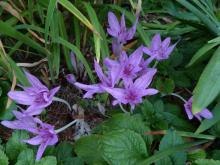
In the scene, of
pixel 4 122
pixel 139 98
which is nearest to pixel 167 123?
pixel 139 98

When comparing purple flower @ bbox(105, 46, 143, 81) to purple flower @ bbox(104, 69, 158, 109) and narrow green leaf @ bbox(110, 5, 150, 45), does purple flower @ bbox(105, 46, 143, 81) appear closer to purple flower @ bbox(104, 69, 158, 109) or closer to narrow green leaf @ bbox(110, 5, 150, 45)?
purple flower @ bbox(104, 69, 158, 109)

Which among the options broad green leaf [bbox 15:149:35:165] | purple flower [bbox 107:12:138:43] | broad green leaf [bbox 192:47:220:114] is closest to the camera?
broad green leaf [bbox 192:47:220:114]

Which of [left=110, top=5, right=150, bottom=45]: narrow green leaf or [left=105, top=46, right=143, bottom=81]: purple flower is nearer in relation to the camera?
[left=105, top=46, right=143, bottom=81]: purple flower

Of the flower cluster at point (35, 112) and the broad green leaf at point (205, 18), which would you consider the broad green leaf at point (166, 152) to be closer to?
the flower cluster at point (35, 112)

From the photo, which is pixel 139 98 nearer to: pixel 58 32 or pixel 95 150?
pixel 95 150

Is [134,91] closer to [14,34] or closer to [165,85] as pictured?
[165,85]

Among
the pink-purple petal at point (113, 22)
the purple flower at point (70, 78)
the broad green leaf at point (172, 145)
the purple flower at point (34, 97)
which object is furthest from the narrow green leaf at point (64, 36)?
the broad green leaf at point (172, 145)

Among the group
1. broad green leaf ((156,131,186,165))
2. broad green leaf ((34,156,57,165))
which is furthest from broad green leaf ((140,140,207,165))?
broad green leaf ((34,156,57,165))
